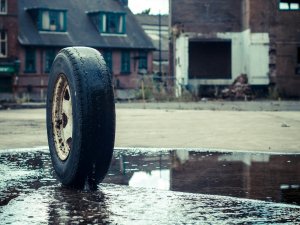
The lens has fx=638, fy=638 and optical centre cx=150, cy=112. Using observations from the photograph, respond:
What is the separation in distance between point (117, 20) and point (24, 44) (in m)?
8.83

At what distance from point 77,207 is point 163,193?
1030 millimetres

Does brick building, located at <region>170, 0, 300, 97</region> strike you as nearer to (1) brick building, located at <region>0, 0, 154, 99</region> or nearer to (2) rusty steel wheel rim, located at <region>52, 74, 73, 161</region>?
(1) brick building, located at <region>0, 0, 154, 99</region>

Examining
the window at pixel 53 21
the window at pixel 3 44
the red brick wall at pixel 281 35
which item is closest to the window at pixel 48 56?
the window at pixel 53 21

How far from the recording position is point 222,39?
4125 centimetres

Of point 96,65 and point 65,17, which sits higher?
point 65,17

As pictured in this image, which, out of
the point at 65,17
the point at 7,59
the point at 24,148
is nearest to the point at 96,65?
the point at 24,148

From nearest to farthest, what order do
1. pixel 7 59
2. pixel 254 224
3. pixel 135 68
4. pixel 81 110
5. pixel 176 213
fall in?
pixel 254 224 < pixel 176 213 < pixel 81 110 < pixel 7 59 < pixel 135 68

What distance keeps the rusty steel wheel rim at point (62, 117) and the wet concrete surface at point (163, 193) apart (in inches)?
14.8

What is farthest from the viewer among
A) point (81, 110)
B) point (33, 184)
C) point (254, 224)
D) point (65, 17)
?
point (65, 17)

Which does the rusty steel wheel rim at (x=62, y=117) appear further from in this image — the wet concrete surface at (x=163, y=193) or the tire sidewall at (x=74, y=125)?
the wet concrete surface at (x=163, y=193)

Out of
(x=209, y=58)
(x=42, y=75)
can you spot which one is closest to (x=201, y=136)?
(x=209, y=58)

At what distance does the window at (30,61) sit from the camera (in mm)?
46156

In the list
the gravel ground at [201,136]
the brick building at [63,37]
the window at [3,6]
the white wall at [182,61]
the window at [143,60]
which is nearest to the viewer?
the gravel ground at [201,136]

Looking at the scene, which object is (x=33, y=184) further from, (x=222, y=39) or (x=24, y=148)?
(x=222, y=39)
